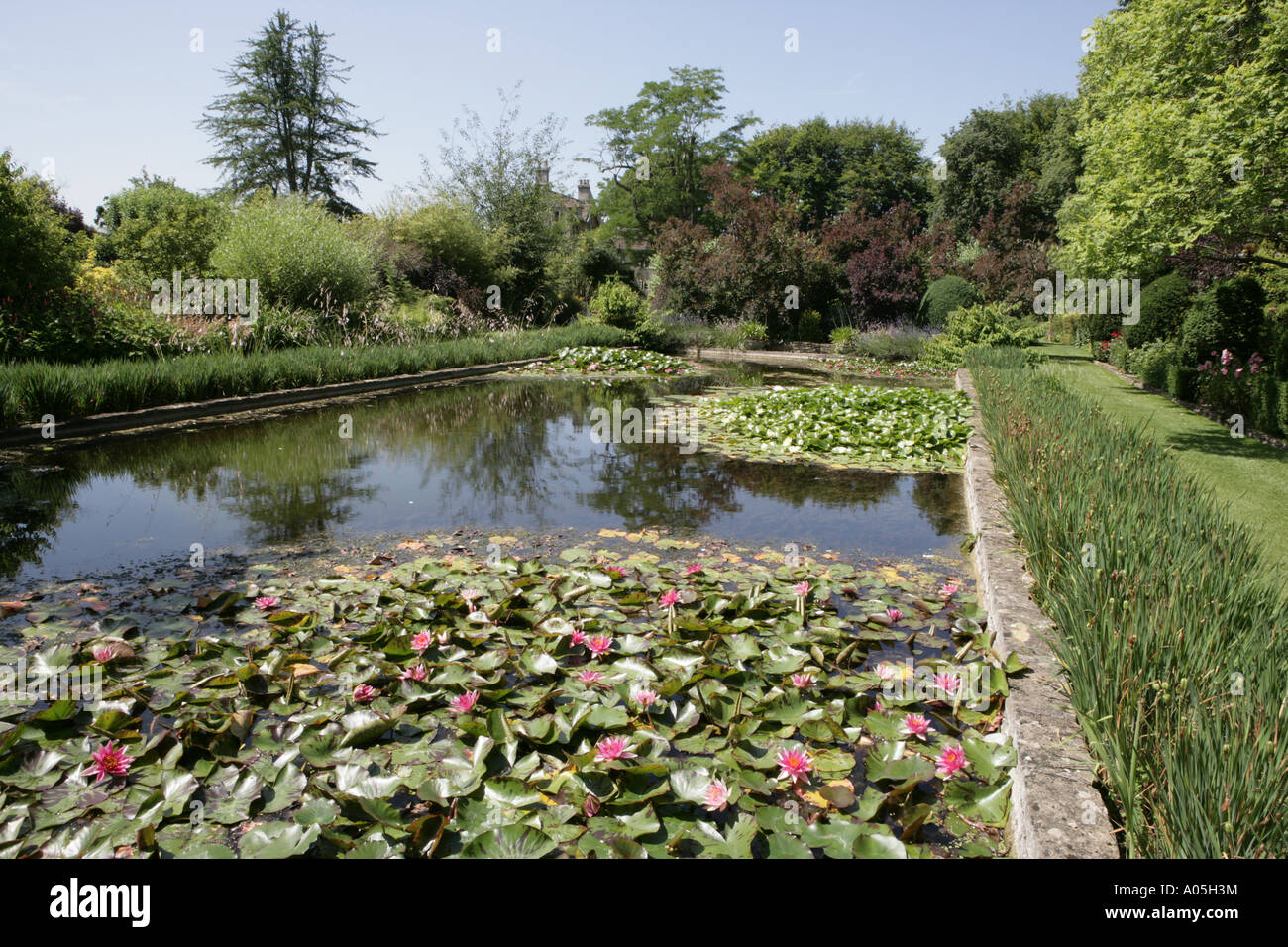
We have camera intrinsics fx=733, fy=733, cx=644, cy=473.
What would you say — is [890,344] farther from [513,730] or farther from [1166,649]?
[513,730]

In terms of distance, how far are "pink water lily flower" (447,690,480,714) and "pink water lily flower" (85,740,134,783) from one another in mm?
1071

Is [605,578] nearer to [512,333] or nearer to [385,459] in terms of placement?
A: [385,459]

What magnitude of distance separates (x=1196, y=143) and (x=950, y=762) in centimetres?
876

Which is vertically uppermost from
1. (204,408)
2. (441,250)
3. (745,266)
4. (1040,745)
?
(441,250)

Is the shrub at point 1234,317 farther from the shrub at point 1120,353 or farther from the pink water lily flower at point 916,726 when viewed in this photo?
the pink water lily flower at point 916,726

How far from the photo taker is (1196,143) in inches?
315

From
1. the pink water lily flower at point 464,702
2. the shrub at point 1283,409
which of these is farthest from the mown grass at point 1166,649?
the shrub at point 1283,409

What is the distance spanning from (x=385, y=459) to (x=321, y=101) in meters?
35.0

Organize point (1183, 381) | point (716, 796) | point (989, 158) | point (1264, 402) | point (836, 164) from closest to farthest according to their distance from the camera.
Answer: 1. point (716, 796)
2. point (1264, 402)
3. point (1183, 381)
4. point (989, 158)
5. point (836, 164)

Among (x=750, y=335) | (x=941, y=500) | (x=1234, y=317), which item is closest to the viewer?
(x=941, y=500)

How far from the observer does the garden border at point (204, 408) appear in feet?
26.6

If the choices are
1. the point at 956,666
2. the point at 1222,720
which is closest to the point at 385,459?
the point at 956,666

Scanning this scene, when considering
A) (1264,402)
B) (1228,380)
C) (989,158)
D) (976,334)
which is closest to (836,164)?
(989,158)

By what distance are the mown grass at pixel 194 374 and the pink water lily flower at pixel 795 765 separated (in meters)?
9.18
